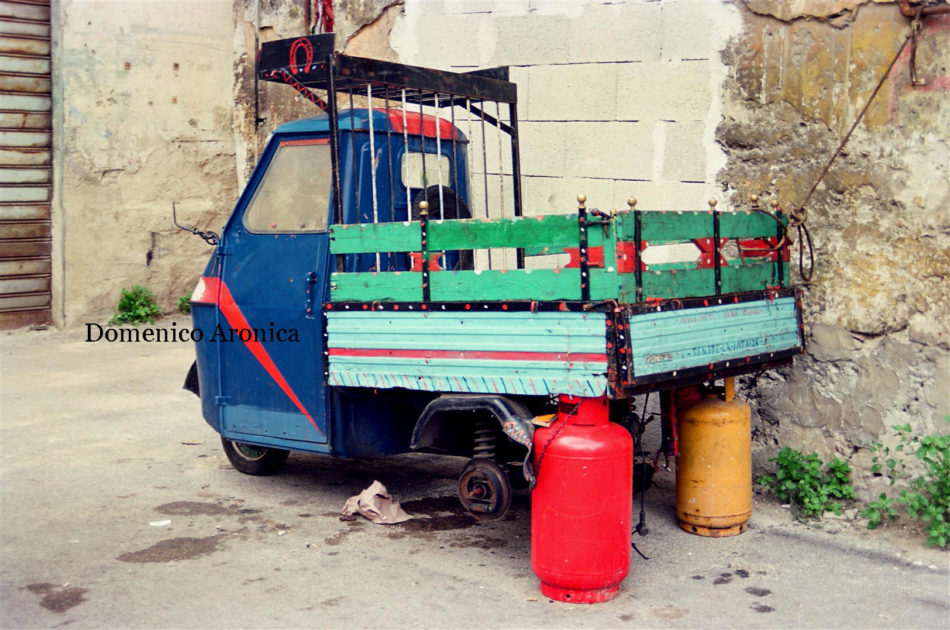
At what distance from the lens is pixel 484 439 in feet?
13.7

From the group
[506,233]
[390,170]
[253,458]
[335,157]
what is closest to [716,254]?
[506,233]

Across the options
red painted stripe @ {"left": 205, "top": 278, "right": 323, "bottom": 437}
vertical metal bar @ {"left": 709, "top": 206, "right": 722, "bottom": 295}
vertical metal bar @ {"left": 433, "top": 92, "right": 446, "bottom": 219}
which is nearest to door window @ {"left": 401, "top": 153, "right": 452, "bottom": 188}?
vertical metal bar @ {"left": 433, "top": 92, "right": 446, "bottom": 219}

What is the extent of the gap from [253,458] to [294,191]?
1560mm

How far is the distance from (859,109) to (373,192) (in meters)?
2.42

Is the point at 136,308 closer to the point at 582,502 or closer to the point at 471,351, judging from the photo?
the point at 471,351

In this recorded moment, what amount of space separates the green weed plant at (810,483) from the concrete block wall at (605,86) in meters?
1.52

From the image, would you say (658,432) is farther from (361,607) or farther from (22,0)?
(22,0)

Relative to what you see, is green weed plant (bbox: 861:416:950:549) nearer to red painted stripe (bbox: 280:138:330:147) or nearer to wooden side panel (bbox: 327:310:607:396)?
wooden side panel (bbox: 327:310:607:396)

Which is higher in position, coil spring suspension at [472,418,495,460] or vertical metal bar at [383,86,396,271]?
vertical metal bar at [383,86,396,271]

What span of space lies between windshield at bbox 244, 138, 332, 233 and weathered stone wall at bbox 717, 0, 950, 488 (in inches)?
88.3

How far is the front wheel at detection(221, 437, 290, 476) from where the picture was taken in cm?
544

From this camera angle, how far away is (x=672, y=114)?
5551 millimetres

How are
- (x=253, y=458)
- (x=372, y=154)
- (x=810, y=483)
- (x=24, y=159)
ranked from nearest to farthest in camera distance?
(x=372, y=154), (x=810, y=483), (x=253, y=458), (x=24, y=159)

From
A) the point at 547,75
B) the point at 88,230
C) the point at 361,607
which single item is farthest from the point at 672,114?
the point at 88,230
